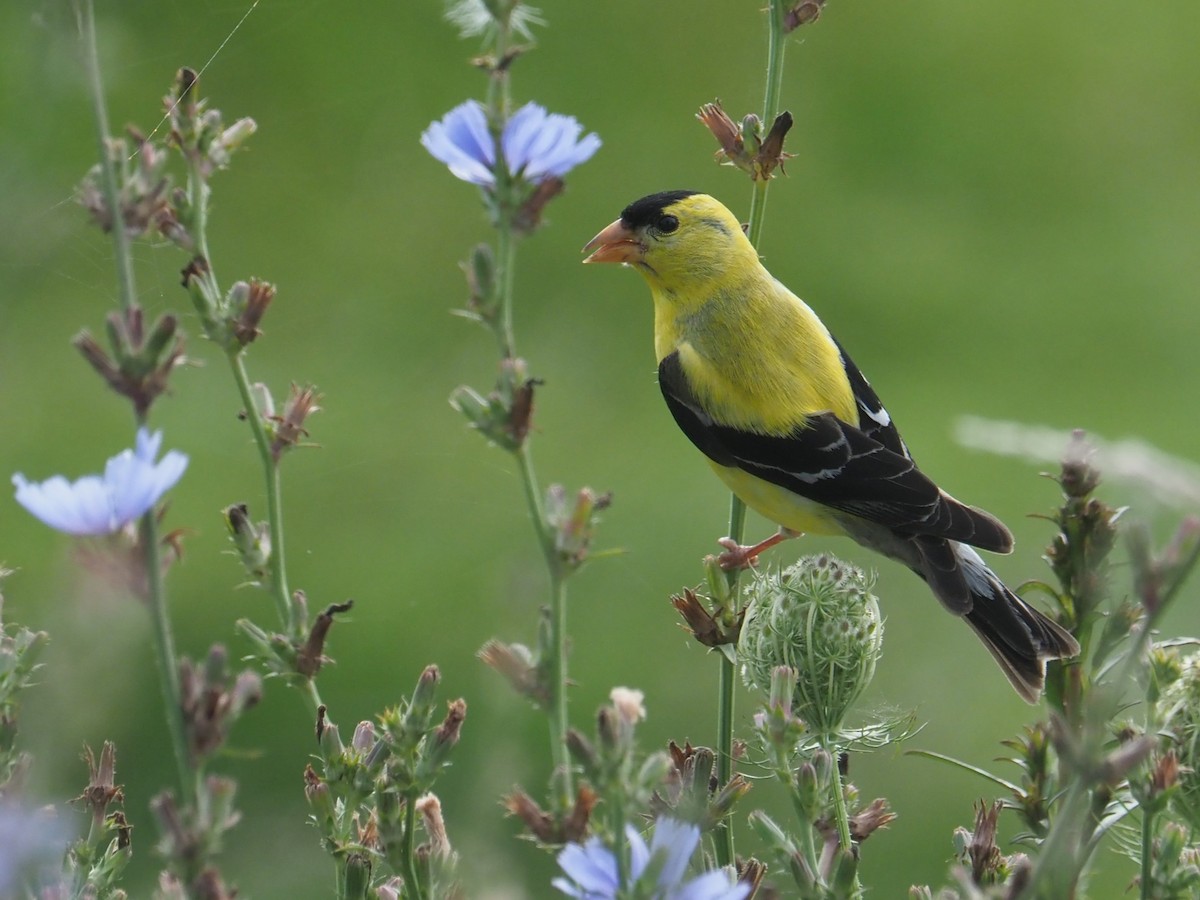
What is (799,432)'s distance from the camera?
1.98m

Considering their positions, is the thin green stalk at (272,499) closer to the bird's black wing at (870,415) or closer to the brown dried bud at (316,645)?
the brown dried bud at (316,645)

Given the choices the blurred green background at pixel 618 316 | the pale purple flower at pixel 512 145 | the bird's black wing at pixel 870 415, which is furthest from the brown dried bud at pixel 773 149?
the blurred green background at pixel 618 316

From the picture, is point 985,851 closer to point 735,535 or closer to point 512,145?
point 735,535

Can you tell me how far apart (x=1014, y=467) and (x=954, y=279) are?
2.29 feet

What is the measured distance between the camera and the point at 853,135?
5090 millimetres

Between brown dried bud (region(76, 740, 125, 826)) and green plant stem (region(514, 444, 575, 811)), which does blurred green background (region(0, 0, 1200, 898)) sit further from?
green plant stem (region(514, 444, 575, 811))

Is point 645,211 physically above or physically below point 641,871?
above

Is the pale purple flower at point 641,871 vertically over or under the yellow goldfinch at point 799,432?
under

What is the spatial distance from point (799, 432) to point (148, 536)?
Result: 1.43 m

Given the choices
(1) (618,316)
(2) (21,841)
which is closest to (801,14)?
(2) (21,841)

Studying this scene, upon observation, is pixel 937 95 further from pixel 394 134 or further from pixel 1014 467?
pixel 394 134

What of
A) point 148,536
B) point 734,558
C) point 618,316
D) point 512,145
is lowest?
point 148,536

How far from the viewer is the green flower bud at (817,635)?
1.22m

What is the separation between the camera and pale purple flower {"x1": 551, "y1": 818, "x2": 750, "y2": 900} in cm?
64
